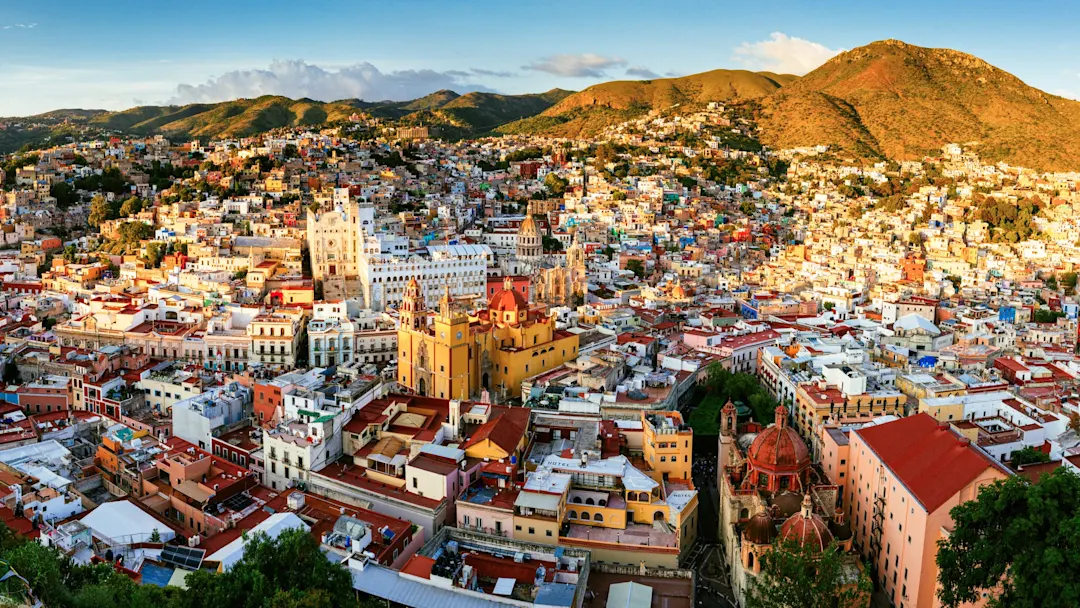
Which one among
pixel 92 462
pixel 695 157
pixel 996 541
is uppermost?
pixel 695 157

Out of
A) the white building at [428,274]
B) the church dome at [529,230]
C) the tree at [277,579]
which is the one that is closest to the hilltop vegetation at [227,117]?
the church dome at [529,230]

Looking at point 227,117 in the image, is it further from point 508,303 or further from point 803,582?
point 803,582

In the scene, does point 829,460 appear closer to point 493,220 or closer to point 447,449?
point 447,449

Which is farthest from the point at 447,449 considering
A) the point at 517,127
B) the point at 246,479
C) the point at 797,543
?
the point at 517,127

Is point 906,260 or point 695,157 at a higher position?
point 695,157

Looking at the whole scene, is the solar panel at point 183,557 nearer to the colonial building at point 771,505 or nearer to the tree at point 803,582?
the tree at point 803,582

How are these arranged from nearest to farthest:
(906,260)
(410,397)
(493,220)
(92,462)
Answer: (92,462) → (410,397) → (906,260) → (493,220)
